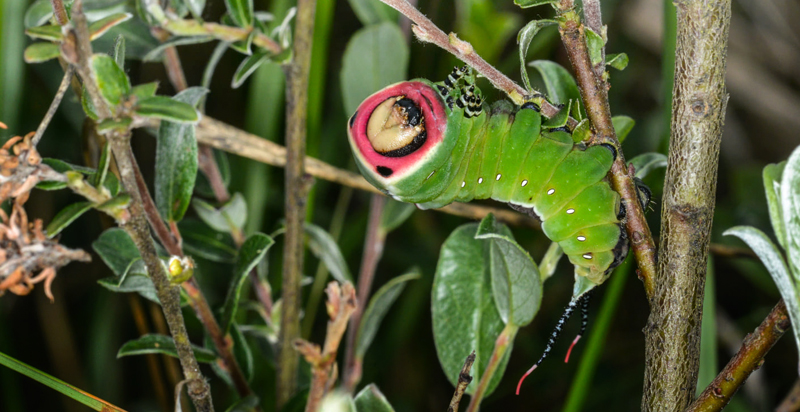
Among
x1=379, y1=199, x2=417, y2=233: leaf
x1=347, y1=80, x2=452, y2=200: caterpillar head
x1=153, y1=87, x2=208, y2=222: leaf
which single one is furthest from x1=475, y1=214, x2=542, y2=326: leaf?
x1=153, y1=87, x2=208, y2=222: leaf

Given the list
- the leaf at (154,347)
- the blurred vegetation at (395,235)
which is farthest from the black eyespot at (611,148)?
the blurred vegetation at (395,235)

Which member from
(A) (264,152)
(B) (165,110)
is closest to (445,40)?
(B) (165,110)

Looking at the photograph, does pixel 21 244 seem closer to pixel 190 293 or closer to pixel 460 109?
pixel 190 293

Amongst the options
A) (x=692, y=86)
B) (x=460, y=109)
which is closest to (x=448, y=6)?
(x=460, y=109)

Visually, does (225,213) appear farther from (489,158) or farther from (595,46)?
(595,46)

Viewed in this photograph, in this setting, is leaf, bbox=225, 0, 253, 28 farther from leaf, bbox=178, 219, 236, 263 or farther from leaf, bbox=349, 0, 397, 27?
leaf, bbox=349, 0, 397, 27

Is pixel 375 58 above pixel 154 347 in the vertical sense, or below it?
above

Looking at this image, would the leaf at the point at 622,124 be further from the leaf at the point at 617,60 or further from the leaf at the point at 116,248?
the leaf at the point at 116,248
